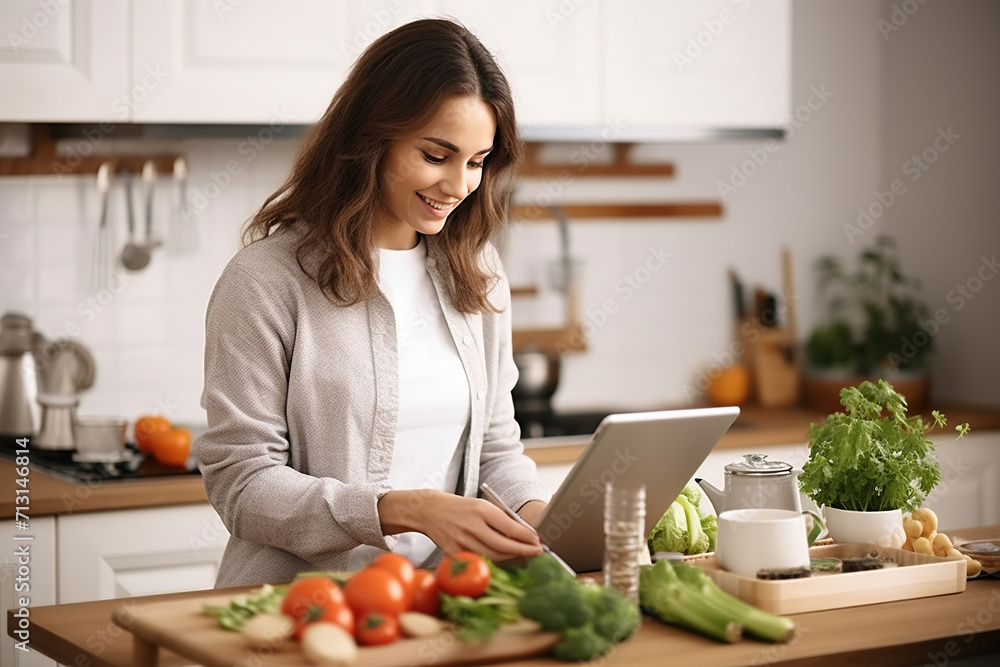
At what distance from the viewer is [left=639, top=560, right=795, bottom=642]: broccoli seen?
4.19ft

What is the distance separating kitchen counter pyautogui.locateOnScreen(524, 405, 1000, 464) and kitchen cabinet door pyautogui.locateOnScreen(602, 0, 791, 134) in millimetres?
823

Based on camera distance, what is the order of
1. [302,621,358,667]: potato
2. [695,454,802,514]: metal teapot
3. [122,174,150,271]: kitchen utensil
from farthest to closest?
[122,174,150,271]: kitchen utensil < [695,454,802,514]: metal teapot < [302,621,358,667]: potato

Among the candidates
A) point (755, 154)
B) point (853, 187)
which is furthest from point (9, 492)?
point (853, 187)

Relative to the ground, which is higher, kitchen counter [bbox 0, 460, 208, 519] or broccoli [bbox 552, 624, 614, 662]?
broccoli [bbox 552, 624, 614, 662]

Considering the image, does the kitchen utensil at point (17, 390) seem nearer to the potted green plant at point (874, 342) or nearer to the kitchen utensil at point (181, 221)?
the kitchen utensil at point (181, 221)

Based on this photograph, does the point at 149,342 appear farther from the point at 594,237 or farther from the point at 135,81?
the point at 594,237

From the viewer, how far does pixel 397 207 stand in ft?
5.89

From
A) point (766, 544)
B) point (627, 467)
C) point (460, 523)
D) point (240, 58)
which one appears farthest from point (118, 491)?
point (766, 544)

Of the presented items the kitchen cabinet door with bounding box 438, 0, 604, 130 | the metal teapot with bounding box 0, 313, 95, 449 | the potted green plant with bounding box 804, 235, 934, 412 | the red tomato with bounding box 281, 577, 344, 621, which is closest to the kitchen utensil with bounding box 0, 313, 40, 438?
the metal teapot with bounding box 0, 313, 95, 449

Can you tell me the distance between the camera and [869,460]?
64.9 inches

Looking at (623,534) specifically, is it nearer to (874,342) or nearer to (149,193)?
(149,193)

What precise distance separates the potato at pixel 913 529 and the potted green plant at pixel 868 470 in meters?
0.01

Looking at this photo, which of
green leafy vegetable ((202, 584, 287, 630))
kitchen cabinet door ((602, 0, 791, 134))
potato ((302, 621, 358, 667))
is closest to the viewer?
potato ((302, 621, 358, 667))

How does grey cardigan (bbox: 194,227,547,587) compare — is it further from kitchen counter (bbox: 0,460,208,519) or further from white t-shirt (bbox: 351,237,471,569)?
kitchen counter (bbox: 0,460,208,519)
